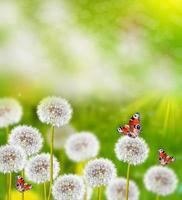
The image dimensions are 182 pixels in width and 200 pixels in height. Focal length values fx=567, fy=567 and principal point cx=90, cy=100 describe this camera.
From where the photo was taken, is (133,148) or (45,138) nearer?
(133,148)

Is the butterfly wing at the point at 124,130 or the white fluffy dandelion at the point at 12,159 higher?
the butterfly wing at the point at 124,130

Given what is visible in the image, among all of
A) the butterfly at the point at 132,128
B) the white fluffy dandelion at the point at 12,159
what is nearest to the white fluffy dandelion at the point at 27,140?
the white fluffy dandelion at the point at 12,159

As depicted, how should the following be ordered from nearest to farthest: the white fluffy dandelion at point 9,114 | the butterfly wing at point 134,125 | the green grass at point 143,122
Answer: the butterfly wing at point 134,125, the white fluffy dandelion at point 9,114, the green grass at point 143,122

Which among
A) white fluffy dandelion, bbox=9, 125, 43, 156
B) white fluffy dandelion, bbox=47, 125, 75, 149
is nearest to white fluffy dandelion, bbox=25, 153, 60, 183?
white fluffy dandelion, bbox=9, 125, 43, 156

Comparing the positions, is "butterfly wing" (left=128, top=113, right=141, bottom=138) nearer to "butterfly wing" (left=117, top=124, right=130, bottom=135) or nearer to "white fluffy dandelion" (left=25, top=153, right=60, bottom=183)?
"butterfly wing" (left=117, top=124, right=130, bottom=135)

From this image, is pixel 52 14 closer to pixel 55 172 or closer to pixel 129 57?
pixel 129 57

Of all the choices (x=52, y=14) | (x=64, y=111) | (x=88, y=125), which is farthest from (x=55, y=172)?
(x=52, y=14)

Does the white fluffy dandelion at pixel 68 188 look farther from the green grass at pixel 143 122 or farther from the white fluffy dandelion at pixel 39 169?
the green grass at pixel 143 122
